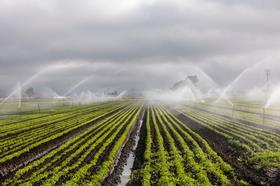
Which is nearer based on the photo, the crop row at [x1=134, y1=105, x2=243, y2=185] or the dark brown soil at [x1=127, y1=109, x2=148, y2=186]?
the crop row at [x1=134, y1=105, x2=243, y2=185]

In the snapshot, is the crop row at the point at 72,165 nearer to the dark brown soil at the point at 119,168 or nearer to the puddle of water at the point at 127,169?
the dark brown soil at the point at 119,168

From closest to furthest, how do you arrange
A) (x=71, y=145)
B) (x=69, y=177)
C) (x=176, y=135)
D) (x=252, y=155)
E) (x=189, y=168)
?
(x=69, y=177)
(x=189, y=168)
(x=252, y=155)
(x=71, y=145)
(x=176, y=135)

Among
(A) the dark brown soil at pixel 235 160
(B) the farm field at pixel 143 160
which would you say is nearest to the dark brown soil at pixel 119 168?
(B) the farm field at pixel 143 160

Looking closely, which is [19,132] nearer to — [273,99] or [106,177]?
[106,177]

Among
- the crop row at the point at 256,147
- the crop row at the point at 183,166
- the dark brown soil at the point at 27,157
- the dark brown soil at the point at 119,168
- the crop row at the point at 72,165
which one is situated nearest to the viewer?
the crop row at the point at 183,166

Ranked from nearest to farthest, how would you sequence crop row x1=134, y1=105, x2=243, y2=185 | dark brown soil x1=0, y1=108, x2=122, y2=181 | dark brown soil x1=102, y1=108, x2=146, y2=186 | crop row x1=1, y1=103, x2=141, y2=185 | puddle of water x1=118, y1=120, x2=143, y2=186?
1. crop row x1=134, y1=105, x2=243, y2=185
2. crop row x1=1, y1=103, x2=141, y2=185
3. dark brown soil x1=102, y1=108, x2=146, y2=186
4. puddle of water x1=118, y1=120, x2=143, y2=186
5. dark brown soil x1=0, y1=108, x2=122, y2=181

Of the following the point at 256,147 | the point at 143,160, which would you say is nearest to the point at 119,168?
the point at 143,160

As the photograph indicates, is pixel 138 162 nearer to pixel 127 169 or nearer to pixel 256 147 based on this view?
pixel 127 169

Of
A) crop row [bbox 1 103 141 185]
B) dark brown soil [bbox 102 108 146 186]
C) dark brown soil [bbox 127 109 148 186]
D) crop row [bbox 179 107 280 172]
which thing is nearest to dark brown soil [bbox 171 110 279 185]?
crop row [bbox 179 107 280 172]

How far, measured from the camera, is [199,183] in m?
14.8

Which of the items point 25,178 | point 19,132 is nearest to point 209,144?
point 25,178

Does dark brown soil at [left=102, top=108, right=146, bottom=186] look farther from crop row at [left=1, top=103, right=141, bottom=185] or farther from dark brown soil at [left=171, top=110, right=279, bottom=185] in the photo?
dark brown soil at [left=171, top=110, right=279, bottom=185]

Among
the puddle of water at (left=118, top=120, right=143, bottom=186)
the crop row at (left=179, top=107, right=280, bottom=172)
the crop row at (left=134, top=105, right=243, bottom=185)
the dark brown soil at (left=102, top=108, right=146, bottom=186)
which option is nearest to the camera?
the crop row at (left=134, top=105, right=243, bottom=185)

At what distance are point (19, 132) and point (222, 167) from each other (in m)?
24.9
